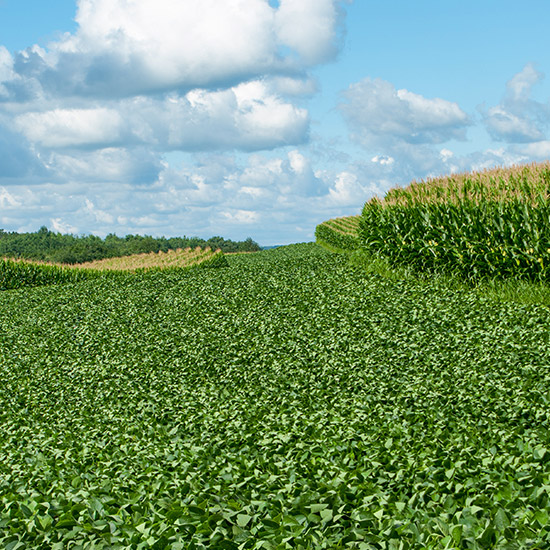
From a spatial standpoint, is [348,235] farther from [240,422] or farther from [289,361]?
[240,422]

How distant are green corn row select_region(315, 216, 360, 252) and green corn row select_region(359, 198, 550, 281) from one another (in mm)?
8367

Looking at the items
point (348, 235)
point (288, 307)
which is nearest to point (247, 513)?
point (288, 307)

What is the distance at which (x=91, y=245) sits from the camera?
57594mm

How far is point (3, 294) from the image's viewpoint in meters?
19.5

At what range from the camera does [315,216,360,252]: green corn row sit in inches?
1067

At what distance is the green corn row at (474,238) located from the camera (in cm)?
1255

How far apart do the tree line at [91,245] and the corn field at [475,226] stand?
129ft

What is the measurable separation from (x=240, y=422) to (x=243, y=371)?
2108 mm

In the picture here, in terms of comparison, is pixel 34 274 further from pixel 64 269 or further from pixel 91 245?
pixel 91 245

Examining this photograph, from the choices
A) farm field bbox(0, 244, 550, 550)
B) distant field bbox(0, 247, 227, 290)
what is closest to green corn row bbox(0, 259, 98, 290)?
distant field bbox(0, 247, 227, 290)

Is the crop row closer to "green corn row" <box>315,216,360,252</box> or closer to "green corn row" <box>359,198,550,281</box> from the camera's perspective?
"green corn row" <box>359,198,550,281</box>

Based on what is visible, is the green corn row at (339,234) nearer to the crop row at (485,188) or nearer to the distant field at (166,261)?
the distant field at (166,261)

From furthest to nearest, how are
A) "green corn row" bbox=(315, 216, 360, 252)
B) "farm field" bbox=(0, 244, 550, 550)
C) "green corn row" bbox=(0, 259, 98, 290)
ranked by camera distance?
"green corn row" bbox=(315, 216, 360, 252)
"green corn row" bbox=(0, 259, 98, 290)
"farm field" bbox=(0, 244, 550, 550)

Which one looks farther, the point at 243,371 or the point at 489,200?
the point at 489,200
